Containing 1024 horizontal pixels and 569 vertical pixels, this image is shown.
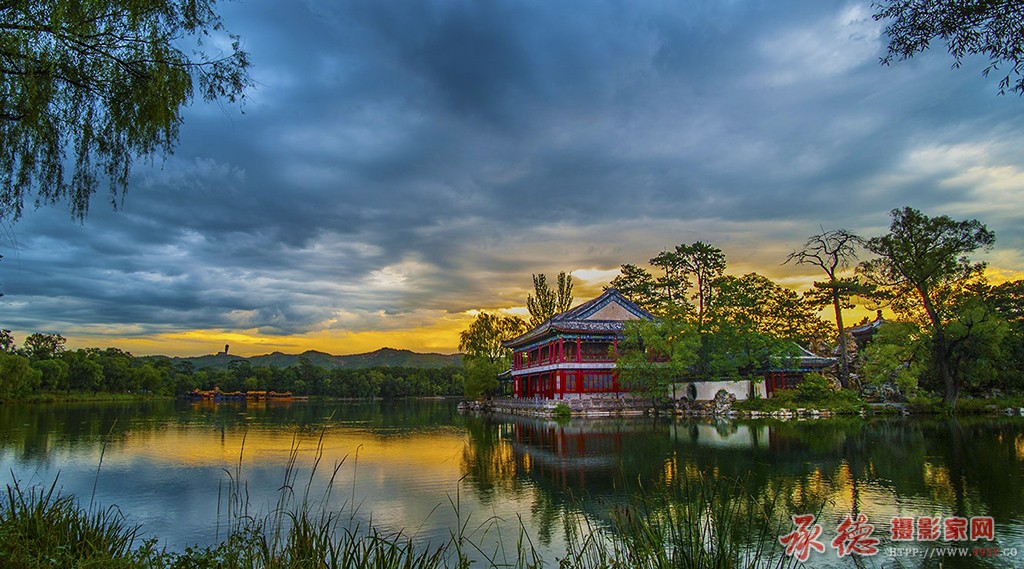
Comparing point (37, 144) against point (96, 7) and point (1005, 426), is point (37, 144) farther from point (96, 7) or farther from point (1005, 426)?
point (1005, 426)

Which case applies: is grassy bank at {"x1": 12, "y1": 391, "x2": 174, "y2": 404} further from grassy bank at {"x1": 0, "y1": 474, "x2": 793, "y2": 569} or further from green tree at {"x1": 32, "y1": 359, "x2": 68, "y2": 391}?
grassy bank at {"x1": 0, "y1": 474, "x2": 793, "y2": 569}

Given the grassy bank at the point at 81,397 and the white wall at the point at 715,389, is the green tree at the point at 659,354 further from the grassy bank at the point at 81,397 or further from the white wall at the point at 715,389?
the grassy bank at the point at 81,397

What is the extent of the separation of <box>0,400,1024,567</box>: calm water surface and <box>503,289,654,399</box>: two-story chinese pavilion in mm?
10518

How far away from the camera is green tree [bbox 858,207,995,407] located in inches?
1179

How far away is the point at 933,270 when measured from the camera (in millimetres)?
30406

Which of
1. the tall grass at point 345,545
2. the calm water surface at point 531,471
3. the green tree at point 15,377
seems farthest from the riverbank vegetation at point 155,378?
the tall grass at point 345,545

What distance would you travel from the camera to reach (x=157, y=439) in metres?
22.6

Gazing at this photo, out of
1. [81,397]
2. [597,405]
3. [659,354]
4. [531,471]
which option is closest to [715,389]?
[659,354]

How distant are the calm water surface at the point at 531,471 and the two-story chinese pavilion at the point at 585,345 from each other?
10518mm

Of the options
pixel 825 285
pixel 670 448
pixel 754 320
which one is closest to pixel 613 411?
pixel 754 320

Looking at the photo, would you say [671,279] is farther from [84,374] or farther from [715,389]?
[84,374]

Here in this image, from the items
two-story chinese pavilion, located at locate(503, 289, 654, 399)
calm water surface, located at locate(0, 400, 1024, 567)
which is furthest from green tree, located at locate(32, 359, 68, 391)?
two-story chinese pavilion, located at locate(503, 289, 654, 399)

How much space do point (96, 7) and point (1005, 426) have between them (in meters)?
29.9

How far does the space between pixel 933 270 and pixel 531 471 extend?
27532 mm
